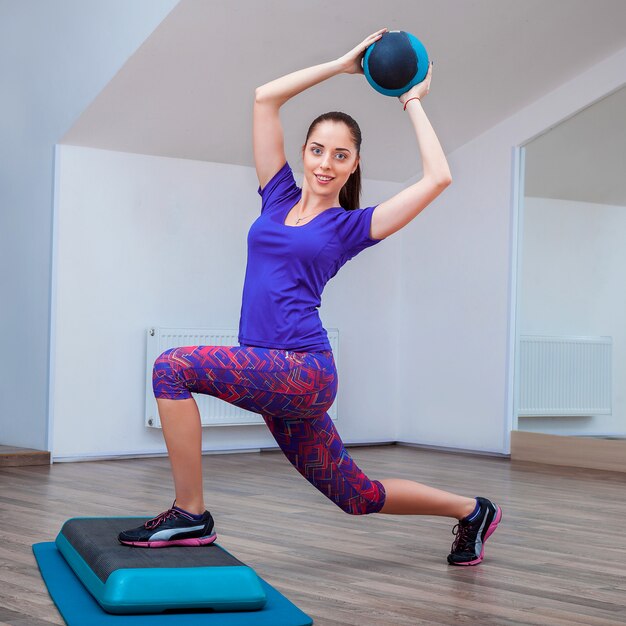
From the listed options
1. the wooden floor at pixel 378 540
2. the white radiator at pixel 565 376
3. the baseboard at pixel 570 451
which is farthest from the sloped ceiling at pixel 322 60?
the baseboard at pixel 570 451

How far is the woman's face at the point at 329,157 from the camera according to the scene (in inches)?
95.5

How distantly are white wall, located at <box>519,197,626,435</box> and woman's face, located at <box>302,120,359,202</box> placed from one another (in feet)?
11.1

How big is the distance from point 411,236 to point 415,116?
416 centimetres

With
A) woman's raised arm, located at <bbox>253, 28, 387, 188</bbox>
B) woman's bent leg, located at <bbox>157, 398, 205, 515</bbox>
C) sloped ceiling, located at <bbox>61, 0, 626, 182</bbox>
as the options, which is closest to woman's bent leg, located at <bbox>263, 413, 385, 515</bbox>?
woman's bent leg, located at <bbox>157, 398, 205, 515</bbox>

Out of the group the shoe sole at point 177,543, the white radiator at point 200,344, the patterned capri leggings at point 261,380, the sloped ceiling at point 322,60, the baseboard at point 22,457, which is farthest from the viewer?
the white radiator at point 200,344

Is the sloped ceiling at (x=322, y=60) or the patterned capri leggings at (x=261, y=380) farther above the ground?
the sloped ceiling at (x=322, y=60)

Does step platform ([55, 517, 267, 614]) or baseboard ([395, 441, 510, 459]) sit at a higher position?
step platform ([55, 517, 267, 614])

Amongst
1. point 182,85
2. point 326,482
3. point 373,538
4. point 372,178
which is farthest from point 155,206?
point 326,482

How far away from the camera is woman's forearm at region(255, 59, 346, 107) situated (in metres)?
2.36

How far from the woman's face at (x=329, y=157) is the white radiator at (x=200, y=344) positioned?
119 inches

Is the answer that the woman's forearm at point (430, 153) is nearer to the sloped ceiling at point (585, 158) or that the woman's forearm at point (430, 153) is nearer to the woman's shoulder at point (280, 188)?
the woman's shoulder at point (280, 188)

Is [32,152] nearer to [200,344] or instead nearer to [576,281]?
[200,344]

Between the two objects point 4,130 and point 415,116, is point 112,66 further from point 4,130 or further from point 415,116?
point 415,116

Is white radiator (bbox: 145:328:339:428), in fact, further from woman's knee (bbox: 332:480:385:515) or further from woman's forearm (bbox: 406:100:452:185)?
woman's forearm (bbox: 406:100:452:185)
